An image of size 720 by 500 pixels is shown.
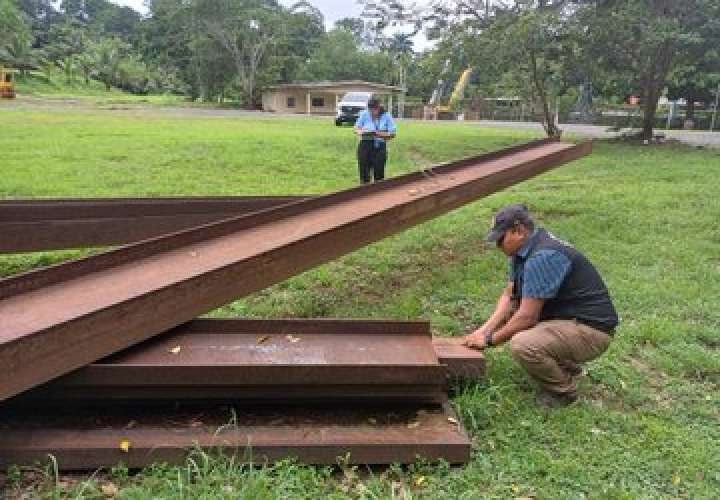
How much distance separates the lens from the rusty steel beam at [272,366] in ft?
9.80

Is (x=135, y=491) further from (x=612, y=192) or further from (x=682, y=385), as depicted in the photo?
(x=612, y=192)

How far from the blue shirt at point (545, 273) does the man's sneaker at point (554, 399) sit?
→ 0.60 meters

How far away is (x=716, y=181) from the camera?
1159cm

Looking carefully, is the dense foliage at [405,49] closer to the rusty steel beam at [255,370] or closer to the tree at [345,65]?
the tree at [345,65]

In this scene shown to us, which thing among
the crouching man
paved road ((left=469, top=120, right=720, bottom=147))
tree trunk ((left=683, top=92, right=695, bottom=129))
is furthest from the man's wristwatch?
tree trunk ((left=683, top=92, right=695, bottom=129))

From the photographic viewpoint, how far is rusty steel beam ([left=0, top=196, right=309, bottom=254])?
440 cm

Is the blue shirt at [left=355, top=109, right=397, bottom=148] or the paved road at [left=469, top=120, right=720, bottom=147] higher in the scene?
the blue shirt at [left=355, top=109, right=397, bottom=148]

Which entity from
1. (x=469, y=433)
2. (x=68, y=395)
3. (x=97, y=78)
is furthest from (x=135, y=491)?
(x=97, y=78)

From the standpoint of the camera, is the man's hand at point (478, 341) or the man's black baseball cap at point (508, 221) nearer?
the man's black baseball cap at point (508, 221)

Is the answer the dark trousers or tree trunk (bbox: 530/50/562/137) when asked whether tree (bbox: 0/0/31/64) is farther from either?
the dark trousers

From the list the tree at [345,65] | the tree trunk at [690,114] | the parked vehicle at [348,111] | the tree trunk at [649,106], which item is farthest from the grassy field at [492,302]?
the tree at [345,65]

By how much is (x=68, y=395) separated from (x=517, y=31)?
15.2 metres

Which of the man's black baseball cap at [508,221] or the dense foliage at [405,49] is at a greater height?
the dense foliage at [405,49]

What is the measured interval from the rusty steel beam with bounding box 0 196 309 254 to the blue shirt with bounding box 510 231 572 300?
2.27 m
